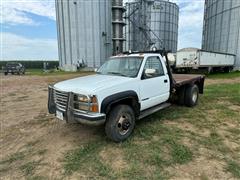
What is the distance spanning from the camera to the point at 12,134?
4.62m

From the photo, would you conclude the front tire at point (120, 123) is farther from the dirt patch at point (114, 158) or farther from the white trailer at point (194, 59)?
the white trailer at point (194, 59)

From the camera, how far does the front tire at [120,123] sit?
3.81 metres

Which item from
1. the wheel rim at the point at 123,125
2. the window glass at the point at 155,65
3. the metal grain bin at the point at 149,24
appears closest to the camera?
the wheel rim at the point at 123,125

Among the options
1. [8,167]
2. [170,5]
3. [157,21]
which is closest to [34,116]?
[8,167]

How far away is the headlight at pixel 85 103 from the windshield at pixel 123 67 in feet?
4.18

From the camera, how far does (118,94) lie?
12.3 ft

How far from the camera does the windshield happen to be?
447cm

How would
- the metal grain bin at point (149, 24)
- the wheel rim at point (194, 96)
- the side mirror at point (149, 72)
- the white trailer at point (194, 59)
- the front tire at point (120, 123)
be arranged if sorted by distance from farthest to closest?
1. the metal grain bin at point (149, 24)
2. the white trailer at point (194, 59)
3. the wheel rim at point (194, 96)
4. the side mirror at point (149, 72)
5. the front tire at point (120, 123)

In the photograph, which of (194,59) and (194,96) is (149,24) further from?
(194,96)

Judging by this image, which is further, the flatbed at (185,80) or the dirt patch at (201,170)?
the flatbed at (185,80)

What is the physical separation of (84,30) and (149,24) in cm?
1098

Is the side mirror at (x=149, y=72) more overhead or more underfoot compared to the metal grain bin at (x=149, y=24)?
more underfoot

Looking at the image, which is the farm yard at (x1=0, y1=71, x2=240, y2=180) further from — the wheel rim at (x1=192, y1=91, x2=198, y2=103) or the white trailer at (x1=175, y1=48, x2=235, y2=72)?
the white trailer at (x1=175, y1=48, x2=235, y2=72)

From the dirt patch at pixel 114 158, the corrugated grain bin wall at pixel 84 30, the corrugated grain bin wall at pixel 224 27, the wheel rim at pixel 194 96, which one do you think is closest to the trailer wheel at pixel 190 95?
the wheel rim at pixel 194 96
